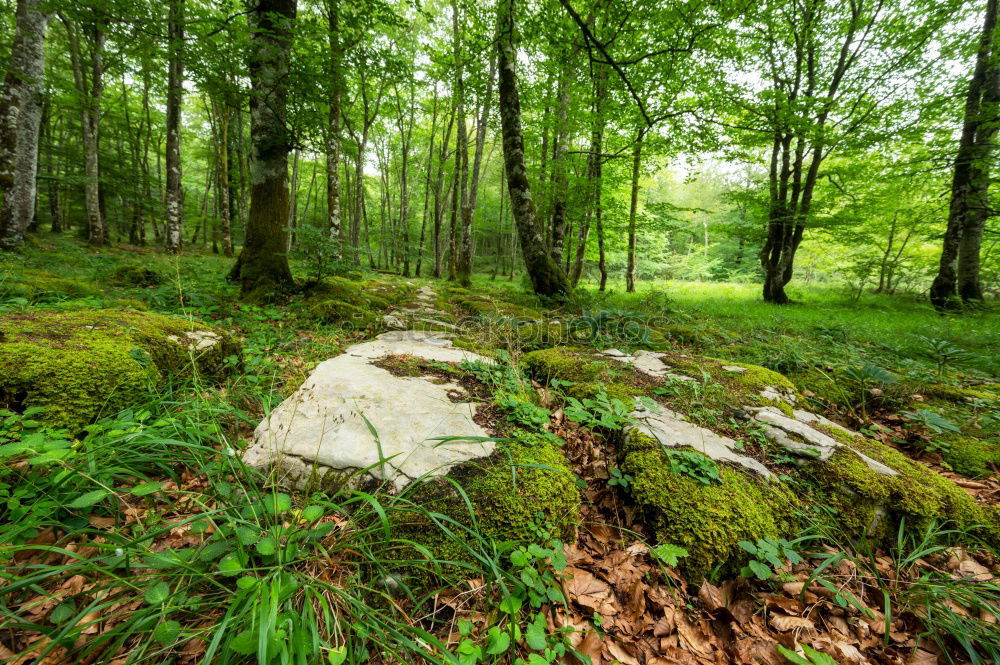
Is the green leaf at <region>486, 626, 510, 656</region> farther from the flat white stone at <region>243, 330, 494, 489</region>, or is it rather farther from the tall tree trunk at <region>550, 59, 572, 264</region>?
the tall tree trunk at <region>550, 59, 572, 264</region>

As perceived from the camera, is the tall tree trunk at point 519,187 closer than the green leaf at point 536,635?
No

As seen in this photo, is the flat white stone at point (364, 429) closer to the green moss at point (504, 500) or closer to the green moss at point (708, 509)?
the green moss at point (504, 500)

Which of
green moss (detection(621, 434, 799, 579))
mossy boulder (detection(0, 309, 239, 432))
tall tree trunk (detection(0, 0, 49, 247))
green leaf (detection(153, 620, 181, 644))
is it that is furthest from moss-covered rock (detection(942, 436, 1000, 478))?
tall tree trunk (detection(0, 0, 49, 247))

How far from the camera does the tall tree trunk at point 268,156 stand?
183 inches

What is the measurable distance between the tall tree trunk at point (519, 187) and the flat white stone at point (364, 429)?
4.71 m

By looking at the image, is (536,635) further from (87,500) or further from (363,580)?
(87,500)

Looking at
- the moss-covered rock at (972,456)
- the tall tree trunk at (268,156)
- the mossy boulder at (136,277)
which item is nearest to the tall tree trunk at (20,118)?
the mossy boulder at (136,277)

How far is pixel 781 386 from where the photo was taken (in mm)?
2867

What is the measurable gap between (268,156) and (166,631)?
5947mm

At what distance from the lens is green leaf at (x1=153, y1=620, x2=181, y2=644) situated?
878 mm

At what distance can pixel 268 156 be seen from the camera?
4977mm

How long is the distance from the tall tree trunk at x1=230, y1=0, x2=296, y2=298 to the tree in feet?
44.4

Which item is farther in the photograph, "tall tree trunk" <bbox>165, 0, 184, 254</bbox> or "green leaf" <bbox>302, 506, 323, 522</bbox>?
"tall tree trunk" <bbox>165, 0, 184, 254</bbox>

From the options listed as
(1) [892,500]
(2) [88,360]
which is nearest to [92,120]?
(2) [88,360]
